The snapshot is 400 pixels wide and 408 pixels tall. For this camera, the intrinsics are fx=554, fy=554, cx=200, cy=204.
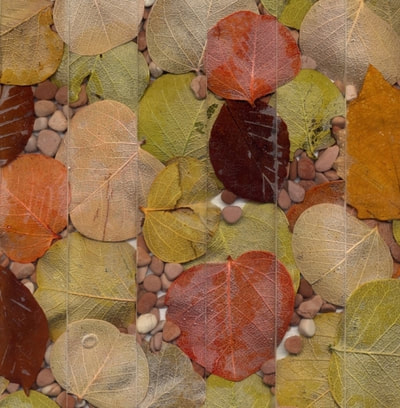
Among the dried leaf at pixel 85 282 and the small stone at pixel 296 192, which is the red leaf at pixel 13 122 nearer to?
the dried leaf at pixel 85 282

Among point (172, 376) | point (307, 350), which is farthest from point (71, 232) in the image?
point (307, 350)

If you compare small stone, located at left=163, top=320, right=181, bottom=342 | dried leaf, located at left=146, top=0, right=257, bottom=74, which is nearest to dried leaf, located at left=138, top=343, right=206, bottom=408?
small stone, located at left=163, top=320, right=181, bottom=342

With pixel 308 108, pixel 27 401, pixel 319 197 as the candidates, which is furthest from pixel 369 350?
→ pixel 27 401

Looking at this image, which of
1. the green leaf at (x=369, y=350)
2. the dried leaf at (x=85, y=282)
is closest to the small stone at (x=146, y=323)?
the dried leaf at (x=85, y=282)

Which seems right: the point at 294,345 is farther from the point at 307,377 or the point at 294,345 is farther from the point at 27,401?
the point at 27,401

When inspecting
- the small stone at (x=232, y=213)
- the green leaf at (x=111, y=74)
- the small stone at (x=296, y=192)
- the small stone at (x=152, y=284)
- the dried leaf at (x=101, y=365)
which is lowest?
the dried leaf at (x=101, y=365)

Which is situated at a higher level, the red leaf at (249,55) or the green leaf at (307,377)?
the red leaf at (249,55)
